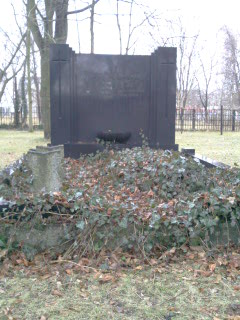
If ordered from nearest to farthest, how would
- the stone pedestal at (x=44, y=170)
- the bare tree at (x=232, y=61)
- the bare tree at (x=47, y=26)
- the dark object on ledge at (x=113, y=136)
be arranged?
1. the stone pedestal at (x=44, y=170)
2. the dark object on ledge at (x=113, y=136)
3. the bare tree at (x=47, y=26)
4. the bare tree at (x=232, y=61)

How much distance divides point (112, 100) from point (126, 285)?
5.88 meters

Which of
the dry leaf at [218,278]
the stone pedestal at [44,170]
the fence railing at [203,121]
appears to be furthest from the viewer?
the fence railing at [203,121]

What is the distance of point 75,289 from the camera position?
3014 millimetres

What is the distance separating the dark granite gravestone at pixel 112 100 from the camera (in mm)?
8359

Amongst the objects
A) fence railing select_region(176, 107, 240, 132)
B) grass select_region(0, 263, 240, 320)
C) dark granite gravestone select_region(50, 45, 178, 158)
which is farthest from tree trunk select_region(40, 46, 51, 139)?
grass select_region(0, 263, 240, 320)

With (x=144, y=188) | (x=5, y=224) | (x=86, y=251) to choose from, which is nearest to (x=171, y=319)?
(x=86, y=251)

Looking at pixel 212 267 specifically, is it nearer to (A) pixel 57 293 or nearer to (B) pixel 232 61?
(A) pixel 57 293

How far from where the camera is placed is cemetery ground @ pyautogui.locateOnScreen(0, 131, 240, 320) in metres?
2.69

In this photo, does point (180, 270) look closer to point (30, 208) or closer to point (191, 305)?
point (191, 305)

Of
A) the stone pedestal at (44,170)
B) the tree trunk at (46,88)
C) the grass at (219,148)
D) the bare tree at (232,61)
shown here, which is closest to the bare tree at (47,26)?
the tree trunk at (46,88)

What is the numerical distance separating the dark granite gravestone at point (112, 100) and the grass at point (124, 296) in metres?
5.25

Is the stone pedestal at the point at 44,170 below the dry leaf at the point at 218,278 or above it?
above

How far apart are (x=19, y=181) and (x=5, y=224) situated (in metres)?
1.20

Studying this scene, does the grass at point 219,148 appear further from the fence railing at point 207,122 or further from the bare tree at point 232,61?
the bare tree at point 232,61
